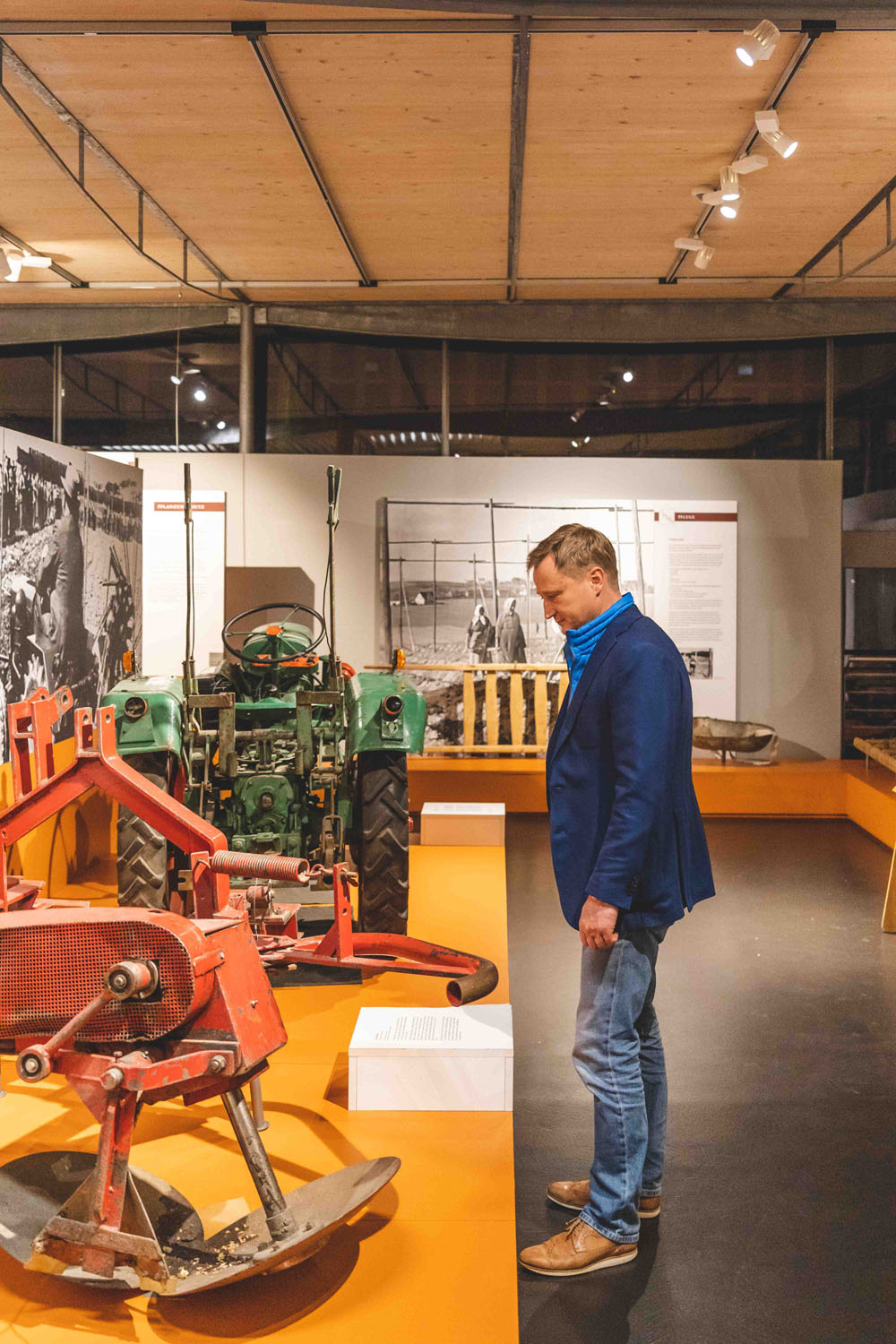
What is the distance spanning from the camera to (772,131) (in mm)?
5078

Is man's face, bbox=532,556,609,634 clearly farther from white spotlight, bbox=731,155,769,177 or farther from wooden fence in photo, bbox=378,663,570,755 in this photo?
wooden fence in photo, bbox=378,663,570,755

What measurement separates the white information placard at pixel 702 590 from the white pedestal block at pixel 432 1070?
6.08 m

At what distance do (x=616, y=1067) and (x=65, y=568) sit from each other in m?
4.32

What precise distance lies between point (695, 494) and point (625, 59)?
4258 mm

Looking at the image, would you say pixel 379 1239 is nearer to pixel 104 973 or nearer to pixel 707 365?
pixel 104 973

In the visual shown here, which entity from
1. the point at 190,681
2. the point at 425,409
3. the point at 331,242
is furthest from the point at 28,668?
the point at 425,409

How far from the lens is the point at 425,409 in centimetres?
904

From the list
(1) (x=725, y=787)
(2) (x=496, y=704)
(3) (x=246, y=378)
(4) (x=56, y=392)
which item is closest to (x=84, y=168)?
A: (3) (x=246, y=378)

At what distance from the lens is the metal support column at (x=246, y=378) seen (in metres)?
8.84

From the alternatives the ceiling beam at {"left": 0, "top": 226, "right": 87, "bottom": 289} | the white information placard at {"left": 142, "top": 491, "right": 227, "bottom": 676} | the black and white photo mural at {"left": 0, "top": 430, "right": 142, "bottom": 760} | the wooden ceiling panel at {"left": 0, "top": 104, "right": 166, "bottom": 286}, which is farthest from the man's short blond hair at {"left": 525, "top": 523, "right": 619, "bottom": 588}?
the white information placard at {"left": 142, "top": 491, "right": 227, "bottom": 676}

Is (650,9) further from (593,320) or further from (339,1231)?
(593,320)

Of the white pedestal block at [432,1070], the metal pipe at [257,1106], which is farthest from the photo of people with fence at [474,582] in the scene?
the metal pipe at [257,1106]

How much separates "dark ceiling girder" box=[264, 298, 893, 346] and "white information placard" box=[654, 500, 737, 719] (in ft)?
4.92

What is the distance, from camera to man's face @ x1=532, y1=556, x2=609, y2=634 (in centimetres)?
242
